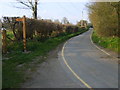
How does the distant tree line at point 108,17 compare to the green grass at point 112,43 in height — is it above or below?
above

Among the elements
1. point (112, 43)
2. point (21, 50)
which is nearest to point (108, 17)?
point (112, 43)

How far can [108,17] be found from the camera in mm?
30922

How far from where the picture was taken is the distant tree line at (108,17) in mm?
29875

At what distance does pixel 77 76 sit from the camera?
42.4 feet

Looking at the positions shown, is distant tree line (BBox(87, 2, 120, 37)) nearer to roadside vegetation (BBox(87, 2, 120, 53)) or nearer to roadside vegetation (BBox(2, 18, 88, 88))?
roadside vegetation (BBox(87, 2, 120, 53))

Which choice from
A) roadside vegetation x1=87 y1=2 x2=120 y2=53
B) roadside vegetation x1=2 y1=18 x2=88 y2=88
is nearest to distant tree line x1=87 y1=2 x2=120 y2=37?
roadside vegetation x1=87 y1=2 x2=120 y2=53

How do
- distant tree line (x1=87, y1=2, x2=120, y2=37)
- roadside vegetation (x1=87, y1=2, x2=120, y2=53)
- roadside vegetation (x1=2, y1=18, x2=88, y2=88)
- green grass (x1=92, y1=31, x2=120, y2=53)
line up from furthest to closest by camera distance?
distant tree line (x1=87, y1=2, x2=120, y2=37)
roadside vegetation (x1=87, y1=2, x2=120, y2=53)
green grass (x1=92, y1=31, x2=120, y2=53)
roadside vegetation (x1=2, y1=18, x2=88, y2=88)

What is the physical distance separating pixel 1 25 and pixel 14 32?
255 cm

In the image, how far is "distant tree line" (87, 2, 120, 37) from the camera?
29875mm

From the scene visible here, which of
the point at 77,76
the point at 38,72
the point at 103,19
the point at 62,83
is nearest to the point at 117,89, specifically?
the point at 62,83

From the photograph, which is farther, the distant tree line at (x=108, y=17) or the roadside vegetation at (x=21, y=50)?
the distant tree line at (x=108, y=17)

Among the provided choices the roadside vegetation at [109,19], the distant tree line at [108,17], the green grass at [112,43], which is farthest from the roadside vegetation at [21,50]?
the distant tree line at [108,17]

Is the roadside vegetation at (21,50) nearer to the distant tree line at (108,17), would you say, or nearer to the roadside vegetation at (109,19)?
the roadside vegetation at (109,19)

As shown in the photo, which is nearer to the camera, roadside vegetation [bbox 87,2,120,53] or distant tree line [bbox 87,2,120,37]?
roadside vegetation [bbox 87,2,120,53]
